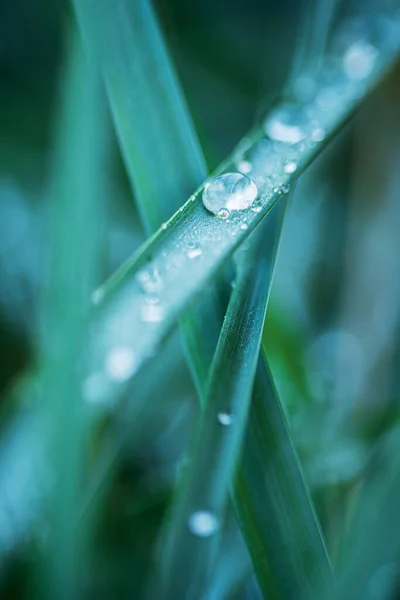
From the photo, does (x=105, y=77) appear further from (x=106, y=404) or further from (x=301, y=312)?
(x=301, y=312)

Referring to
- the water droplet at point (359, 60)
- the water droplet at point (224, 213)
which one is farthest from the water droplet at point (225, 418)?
the water droplet at point (359, 60)

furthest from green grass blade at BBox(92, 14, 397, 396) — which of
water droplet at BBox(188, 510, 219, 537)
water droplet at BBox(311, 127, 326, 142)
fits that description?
water droplet at BBox(188, 510, 219, 537)

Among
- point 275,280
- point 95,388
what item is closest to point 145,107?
point 95,388

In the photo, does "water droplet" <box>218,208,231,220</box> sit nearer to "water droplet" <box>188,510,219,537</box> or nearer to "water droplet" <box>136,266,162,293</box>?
"water droplet" <box>136,266,162,293</box>

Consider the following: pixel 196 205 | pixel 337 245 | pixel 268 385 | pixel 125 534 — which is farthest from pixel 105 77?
pixel 337 245

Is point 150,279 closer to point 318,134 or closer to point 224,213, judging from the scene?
point 224,213

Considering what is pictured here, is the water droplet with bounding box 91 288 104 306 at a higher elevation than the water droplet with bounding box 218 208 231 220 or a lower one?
higher

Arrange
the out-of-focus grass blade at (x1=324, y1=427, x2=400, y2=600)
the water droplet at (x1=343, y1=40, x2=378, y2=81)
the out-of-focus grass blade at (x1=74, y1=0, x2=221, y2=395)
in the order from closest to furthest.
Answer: the out-of-focus grass blade at (x1=324, y1=427, x2=400, y2=600) < the out-of-focus grass blade at (x1=74, y1=0, x2=221, y2=395) < the water droplet at (x1=343, y1=40, x2=378, y2=81)

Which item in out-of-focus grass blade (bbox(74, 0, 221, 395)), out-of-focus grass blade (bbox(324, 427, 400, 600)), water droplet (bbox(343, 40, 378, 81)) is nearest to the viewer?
out-of-focus grass blade (bbox(324, 427, 400, 600))
